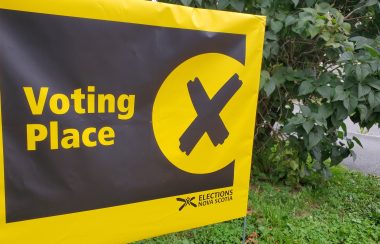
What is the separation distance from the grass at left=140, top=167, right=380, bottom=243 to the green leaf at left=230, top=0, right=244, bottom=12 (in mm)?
1687

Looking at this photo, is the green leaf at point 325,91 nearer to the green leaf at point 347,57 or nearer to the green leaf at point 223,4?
the green leaf at point 347,57

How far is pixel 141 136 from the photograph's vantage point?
194cm

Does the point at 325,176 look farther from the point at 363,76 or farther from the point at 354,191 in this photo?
the point at 363,76

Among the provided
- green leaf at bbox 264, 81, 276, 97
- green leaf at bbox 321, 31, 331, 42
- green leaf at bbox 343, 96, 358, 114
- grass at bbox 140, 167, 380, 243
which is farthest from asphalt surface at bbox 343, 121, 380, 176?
green leaf at bbox 321, 31, 331, 42

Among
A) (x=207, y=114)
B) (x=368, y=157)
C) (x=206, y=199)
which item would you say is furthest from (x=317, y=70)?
(x=368, y=157)

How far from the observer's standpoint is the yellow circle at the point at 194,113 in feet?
6.52

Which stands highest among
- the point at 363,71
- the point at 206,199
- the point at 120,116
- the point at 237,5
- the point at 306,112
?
the point at 237,5

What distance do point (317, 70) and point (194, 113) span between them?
6.77 ft

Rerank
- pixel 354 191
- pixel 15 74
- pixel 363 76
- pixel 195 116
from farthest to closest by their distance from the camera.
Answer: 1. pixel 354 191
2. pixel 363 76
3. pixel 195 116
4. pixel 15 74

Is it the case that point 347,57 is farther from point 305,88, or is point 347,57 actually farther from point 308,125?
point 308,125

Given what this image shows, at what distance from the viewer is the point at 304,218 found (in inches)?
134

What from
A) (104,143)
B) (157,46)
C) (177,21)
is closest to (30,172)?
(104,143)

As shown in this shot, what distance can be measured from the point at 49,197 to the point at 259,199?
7.75 ft

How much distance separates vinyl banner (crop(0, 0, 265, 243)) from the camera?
1.63m
